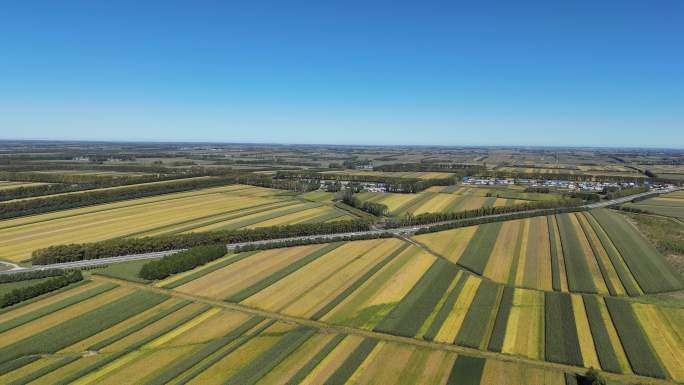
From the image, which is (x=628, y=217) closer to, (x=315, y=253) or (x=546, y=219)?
(x=546, y=219)

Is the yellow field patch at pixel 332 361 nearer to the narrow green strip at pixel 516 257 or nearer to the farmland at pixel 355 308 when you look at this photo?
the farmland at pixel 355 308

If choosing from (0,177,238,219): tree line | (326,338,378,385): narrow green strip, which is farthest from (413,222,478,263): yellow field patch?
(0,177,238,219): tree line

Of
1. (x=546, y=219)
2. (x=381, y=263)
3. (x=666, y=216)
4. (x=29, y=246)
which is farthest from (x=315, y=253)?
(x=666, y=216)

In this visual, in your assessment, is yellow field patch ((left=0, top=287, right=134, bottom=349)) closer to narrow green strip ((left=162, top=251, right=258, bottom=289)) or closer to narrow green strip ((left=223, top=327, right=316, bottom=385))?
narrow green strip ((left=162, top=251, right=258, bottom=289))

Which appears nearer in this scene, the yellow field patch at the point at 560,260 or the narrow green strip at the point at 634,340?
the narrow green strip at the point at 634,340

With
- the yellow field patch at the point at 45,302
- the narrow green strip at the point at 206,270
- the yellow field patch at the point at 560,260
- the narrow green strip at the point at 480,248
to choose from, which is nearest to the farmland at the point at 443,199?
the narrow green strip at the point at 480,248
